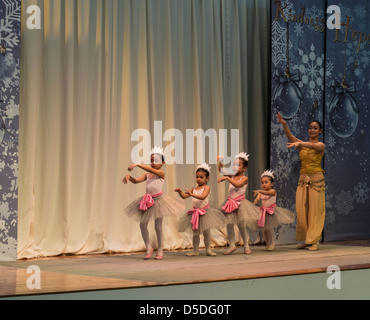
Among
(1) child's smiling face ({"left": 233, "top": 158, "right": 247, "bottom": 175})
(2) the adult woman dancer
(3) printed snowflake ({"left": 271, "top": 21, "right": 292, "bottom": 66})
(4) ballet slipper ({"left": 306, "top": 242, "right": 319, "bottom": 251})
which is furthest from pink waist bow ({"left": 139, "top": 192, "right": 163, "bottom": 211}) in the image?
(3) printed snowflake ({"left": 271, "top": 21, "right": 292, "bottom": 66})

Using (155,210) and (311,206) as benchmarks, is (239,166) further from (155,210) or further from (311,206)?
(155,210)

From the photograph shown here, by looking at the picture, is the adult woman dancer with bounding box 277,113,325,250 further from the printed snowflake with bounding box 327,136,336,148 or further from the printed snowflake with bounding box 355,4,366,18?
the printed snowflake with bounding box 355,4,366,18

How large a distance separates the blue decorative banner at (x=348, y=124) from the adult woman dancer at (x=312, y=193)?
949 mm

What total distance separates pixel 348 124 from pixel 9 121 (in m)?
4.22

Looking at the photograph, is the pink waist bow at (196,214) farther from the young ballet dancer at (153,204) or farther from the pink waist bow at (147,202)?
the pink waist bow at (147,202)

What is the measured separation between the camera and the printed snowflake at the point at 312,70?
7.81 metres

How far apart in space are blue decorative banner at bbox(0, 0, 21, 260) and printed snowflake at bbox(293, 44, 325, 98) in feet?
11.1

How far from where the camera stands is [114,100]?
677 cm

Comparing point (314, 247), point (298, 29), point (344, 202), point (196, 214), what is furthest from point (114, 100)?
point (344, 202)

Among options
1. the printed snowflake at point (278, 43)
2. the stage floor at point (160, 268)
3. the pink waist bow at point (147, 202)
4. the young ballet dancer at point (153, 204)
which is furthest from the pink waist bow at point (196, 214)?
the printed snowflake at point (278, 43)
